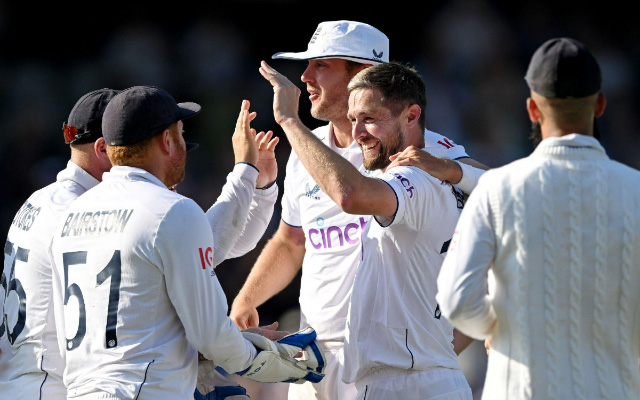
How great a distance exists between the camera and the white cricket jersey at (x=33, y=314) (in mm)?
3436

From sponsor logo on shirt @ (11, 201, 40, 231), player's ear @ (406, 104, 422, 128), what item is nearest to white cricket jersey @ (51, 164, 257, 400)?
sponsor logo on shirt @ (11, 201, 40, 231)

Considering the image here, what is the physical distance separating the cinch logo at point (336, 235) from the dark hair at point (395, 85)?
20.9 inches

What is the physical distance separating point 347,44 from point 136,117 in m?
1.50

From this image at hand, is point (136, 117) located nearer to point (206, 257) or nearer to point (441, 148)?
point (206, 257)

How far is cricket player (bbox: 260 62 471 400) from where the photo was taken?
327 cm

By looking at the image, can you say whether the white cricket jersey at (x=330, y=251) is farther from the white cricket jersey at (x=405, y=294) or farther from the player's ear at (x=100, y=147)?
the player's ear at (x=100, y=147)

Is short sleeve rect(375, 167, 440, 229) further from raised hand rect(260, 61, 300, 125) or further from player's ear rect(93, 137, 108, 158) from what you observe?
player's ear rect(93, 137, 108, 158)

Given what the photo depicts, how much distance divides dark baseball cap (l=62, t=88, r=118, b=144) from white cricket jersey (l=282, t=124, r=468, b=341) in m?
1.00

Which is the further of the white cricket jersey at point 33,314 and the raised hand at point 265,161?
the raised hand at point 265,161

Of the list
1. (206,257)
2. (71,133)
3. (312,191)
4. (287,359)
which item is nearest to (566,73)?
(206,257)

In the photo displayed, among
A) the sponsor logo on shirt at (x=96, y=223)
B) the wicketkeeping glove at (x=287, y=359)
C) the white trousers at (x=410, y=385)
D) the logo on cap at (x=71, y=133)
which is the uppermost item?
the logo on cap at (x=71, y=133)

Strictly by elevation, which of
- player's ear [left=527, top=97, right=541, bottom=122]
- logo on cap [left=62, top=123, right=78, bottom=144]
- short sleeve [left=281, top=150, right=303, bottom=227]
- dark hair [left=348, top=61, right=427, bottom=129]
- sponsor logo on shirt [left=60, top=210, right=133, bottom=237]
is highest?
player's ear [left=527, top=97, right=541, bottom=122]

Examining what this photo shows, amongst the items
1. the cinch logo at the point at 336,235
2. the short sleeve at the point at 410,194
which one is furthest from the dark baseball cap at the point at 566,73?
the cinch logo at the point at 336,235

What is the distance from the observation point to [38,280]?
3.46 m
